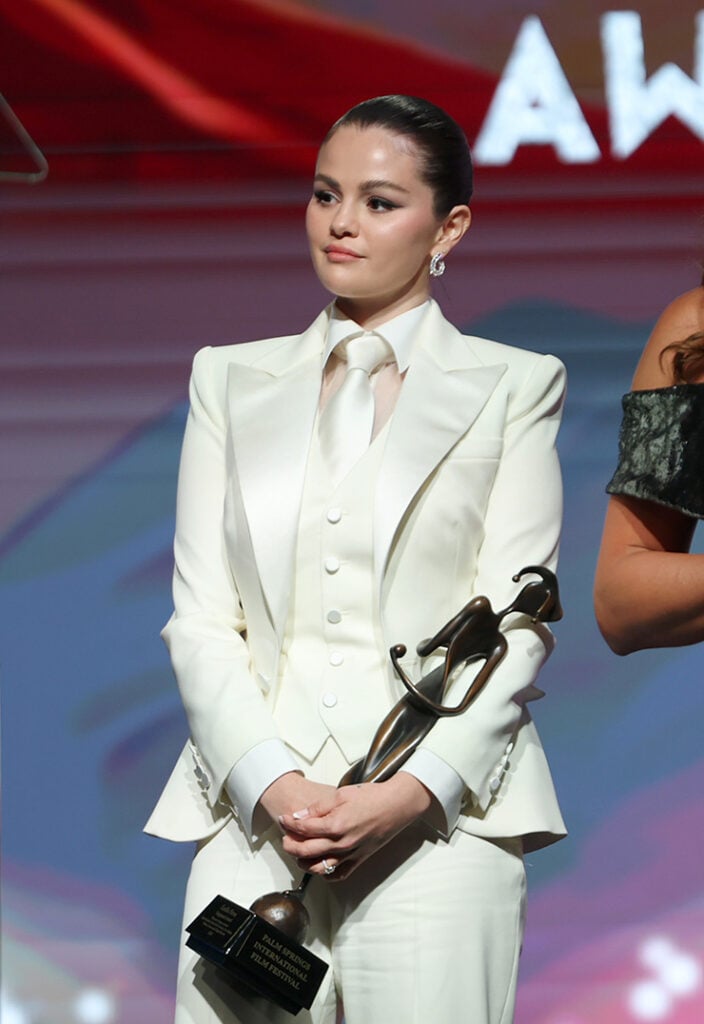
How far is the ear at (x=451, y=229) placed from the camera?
2.63 m

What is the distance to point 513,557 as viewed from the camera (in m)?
2.48

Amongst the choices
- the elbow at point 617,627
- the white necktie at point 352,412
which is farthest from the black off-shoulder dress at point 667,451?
the white necktie at point 352,412

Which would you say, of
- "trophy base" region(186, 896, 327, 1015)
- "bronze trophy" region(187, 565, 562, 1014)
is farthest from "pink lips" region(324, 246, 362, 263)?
"trophy base" region(186, 896, 327, 1015)

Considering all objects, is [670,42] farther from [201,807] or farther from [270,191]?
[201,807]

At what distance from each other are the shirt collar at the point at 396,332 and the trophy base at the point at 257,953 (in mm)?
783

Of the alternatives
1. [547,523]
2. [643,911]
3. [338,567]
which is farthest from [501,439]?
[643,911]

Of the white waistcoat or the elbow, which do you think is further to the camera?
the white waistcoat

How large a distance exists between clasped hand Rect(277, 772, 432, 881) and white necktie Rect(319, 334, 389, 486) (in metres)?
0.44

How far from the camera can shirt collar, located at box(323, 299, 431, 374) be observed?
8.52 feet

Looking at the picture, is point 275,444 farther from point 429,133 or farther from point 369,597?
point 429,133

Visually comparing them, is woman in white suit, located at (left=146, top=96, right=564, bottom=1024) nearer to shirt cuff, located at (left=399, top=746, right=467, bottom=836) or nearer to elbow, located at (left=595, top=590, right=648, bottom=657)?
shirt cuff, located at (left=399, top=746, right=467, bottom=836)

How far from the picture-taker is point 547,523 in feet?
8.25

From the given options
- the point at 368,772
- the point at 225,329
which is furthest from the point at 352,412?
the point at 225,329

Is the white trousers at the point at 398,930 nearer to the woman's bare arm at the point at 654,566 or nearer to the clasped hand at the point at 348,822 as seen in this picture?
the clasped hand at the point at 348,822
